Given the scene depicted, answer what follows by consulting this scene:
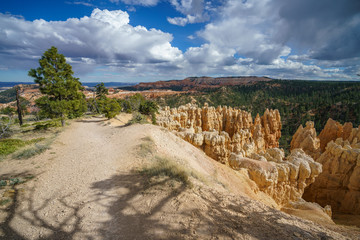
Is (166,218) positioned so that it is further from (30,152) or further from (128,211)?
(30,152)

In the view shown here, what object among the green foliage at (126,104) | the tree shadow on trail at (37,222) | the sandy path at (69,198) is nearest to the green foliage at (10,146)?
the sandy path at (69,198)

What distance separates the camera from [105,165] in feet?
22.6

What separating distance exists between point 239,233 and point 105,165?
5653 mm

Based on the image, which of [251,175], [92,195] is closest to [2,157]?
[92,195]

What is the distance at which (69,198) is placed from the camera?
4.73 m

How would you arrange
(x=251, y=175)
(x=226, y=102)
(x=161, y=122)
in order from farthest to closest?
(x=226, y=102)
(x=161, y=122)
(x=251, y=175)

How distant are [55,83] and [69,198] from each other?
13566mm

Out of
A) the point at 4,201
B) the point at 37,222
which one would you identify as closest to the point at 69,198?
the point at 37,222

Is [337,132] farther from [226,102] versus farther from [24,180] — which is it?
[226,102]

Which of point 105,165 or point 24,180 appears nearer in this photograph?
point 24,180

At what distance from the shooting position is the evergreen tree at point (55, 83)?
1380cm

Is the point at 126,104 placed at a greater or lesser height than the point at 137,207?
greater

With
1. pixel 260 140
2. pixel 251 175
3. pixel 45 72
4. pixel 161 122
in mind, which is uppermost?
pixel 45 72

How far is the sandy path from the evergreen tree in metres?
7.62
